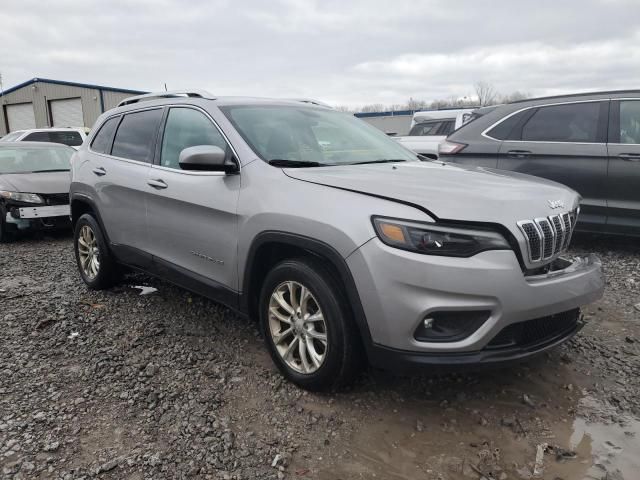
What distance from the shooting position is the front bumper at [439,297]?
2.41 m

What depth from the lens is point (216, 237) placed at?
3.36 meters

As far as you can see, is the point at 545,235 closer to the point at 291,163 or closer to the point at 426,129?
the point at 291,163

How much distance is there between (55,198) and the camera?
752cm

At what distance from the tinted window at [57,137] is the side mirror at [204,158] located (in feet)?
50.6

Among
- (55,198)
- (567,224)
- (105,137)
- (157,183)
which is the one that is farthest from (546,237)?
(55,198)

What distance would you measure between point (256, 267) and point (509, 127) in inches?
165

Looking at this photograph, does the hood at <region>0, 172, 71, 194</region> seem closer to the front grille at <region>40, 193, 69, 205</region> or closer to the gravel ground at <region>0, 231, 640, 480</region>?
the front grille at <region>40, 193, 69, 205</region>

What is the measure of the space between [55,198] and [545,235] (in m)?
6.99

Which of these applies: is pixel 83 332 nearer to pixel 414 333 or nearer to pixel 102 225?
pixel 102 225

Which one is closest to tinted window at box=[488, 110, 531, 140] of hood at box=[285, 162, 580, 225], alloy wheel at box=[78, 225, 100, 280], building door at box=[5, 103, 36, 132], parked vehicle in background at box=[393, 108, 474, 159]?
hood at box=[285, 162, 580, 225]

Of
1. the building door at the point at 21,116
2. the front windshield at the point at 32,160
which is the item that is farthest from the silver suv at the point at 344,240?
the building door at the point at 21,116

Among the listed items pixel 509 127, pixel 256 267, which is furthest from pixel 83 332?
pixel 509 127

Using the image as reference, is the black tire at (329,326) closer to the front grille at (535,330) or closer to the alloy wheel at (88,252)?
the front grille at (535,330)

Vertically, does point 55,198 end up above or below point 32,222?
above
